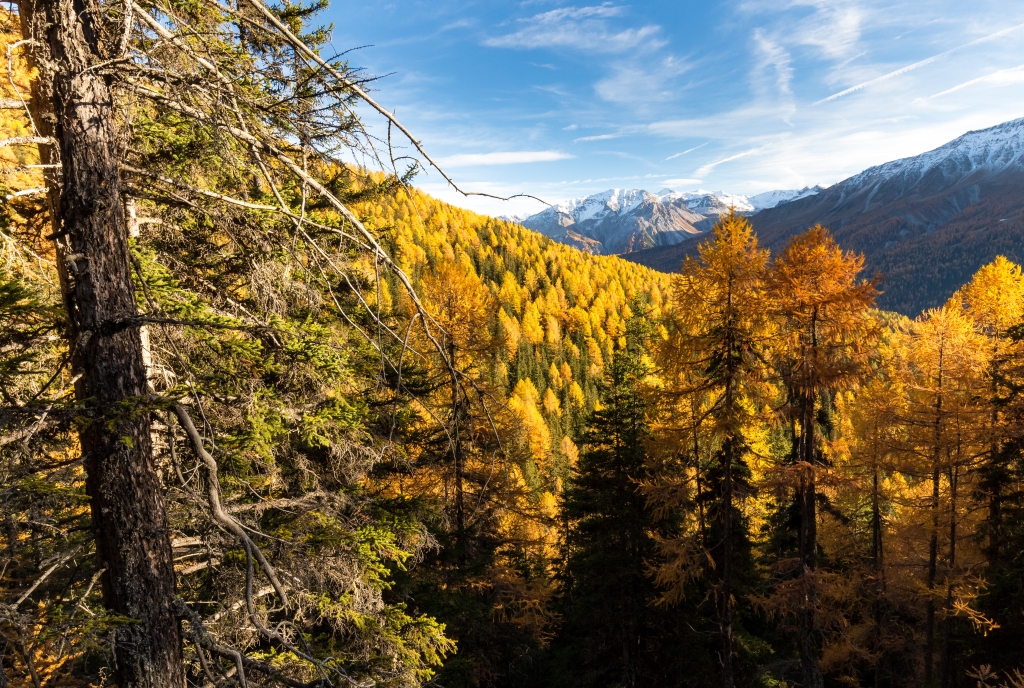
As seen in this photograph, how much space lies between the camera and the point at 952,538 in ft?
40.4

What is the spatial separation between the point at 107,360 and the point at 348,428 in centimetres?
253

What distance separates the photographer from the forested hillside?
2.17m

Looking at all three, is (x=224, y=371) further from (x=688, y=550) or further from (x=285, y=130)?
(x=688, y=550)

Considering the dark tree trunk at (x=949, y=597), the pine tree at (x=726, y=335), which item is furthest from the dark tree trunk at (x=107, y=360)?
the dark tree trunk at (x=949, y=597)

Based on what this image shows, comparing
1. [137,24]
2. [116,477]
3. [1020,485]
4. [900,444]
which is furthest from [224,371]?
[1020,485]

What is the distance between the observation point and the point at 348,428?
182 inches

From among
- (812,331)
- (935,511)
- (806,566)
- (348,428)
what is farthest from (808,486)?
(348,428)

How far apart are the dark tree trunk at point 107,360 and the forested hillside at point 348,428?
0.04 feet

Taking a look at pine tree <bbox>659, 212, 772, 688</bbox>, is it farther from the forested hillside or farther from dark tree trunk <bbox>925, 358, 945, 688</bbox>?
dark tree trunk <bbox>925, 358, 945, 688</bbox>

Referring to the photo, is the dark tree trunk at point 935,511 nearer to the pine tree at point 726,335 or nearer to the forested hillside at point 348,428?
the forested hillside at point 348,428

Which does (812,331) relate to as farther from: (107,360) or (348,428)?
(107,360)

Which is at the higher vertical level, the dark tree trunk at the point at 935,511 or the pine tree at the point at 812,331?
the pine tree at the point at 812,331

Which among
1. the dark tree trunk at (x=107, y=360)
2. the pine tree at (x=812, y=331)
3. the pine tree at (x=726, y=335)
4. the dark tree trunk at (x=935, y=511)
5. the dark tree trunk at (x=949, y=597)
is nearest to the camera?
the dark tree trunk at (x=107, y=360)

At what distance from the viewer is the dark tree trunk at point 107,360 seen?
2.15 m
